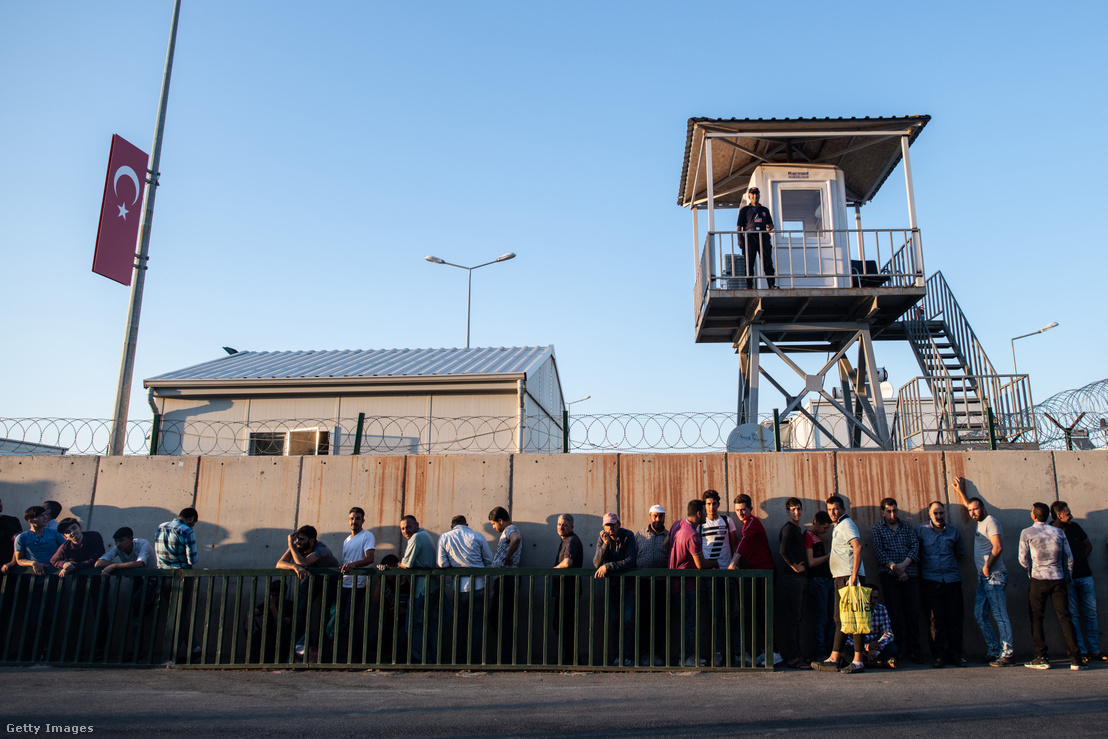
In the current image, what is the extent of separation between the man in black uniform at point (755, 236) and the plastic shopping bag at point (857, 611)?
22.2 ft

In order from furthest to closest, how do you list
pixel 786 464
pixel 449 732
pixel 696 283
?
pixel 696 283
pixel 786 464
pixel 449 732

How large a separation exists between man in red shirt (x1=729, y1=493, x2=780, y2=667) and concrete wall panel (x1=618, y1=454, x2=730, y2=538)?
0.94 m

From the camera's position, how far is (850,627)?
7.55 meters

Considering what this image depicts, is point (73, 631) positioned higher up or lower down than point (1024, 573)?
lower down

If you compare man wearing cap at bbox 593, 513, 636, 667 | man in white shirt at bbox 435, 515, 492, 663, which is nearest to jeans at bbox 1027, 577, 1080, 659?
man wearing cap at bbox 593, 513, 636, 667

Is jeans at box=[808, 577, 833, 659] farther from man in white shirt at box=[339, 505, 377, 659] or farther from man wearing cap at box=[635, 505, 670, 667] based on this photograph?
man in white shirt at box=[339, 505, 377, 659]

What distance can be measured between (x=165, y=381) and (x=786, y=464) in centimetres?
1248

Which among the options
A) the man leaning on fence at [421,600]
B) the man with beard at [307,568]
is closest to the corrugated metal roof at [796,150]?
the man leaning on fence at [421,600]

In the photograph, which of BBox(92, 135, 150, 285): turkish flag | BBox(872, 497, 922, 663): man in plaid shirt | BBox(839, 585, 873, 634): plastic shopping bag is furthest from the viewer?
BBox(92, 135, 150, 285): turkish flag

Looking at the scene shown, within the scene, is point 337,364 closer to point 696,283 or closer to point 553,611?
point 696,283

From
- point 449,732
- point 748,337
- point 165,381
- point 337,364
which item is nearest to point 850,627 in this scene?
point 449,732

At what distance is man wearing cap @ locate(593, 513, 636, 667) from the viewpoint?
7914 mm

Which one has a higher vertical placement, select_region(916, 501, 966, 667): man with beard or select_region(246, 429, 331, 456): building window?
select_region(246, 429, 331, 456): building window

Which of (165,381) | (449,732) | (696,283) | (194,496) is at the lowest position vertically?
(449,732)
